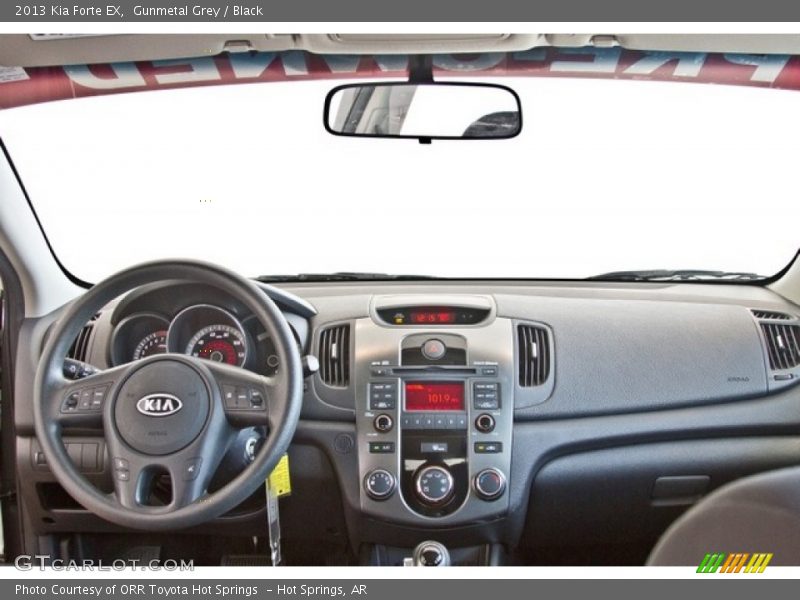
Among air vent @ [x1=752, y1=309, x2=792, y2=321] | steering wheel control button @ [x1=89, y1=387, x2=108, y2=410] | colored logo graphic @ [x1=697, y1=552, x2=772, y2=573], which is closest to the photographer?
colored logo graphic @ [x1=697, y1=552, x2=772, y2=573]

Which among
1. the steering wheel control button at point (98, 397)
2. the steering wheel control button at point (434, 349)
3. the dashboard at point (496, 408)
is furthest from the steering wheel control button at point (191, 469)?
the steering wheel control button at point (434, 349)

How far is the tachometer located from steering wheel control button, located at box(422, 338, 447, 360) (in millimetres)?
895

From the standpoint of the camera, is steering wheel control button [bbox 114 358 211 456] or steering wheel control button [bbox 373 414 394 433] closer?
steering wheel control button [bbox 114 358 211 456]

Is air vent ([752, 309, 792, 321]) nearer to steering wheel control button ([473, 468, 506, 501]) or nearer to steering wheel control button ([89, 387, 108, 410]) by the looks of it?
steering wheel control button ([473, 468, 506, 501])

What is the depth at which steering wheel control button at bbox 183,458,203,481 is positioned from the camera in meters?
2.46

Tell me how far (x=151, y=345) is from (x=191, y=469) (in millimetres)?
686

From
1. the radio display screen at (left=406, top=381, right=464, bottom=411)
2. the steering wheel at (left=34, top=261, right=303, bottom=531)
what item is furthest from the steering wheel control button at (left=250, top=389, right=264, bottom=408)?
the radio display screen at (left=406, top=381, right=464, bottom=411)

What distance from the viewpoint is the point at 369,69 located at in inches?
131

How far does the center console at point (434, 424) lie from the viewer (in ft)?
9.55

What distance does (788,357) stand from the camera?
3168mm

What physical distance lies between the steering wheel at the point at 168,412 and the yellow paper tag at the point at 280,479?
1.04ft

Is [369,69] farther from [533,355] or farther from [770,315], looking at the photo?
[770,315]

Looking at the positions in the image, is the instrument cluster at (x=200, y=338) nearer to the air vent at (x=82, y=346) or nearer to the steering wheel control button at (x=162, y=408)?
the air vent at (x=82, y=346)

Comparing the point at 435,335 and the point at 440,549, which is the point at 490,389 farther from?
the point at 440,549
